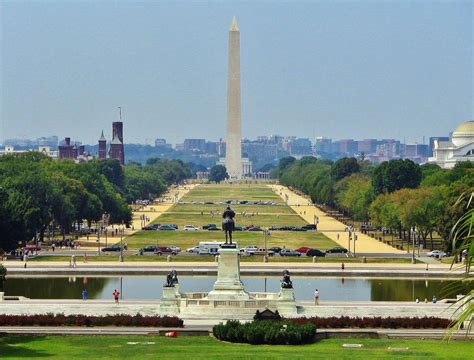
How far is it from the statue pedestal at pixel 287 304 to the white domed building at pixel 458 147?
118 metres

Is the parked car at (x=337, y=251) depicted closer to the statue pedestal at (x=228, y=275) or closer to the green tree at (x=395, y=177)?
the statue pedestal at (x=228, y=275)

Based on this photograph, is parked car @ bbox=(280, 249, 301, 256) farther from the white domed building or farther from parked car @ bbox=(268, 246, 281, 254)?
the white domed building

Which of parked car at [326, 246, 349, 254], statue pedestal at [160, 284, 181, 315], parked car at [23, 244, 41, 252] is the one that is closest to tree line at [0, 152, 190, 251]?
parked car at [23, 244, 41, 252]

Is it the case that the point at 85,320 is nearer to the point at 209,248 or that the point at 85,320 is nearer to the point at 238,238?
the point at 209,248

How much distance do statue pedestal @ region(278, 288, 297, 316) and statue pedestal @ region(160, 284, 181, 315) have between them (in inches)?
132

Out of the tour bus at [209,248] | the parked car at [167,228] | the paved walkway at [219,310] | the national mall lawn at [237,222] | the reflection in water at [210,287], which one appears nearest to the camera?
the paved walkway at [219,310]

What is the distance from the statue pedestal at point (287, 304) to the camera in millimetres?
44312

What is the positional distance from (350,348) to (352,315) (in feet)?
28.0

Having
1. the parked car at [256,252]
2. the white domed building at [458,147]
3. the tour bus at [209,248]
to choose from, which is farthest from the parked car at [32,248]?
the white domed building at [458,147]

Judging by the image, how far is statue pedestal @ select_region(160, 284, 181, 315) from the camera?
44.4m

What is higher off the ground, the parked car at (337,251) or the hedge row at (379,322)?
the parked car at (337,251)

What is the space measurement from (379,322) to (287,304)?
14.9 ft

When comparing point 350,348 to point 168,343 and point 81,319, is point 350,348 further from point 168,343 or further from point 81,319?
point 81,319

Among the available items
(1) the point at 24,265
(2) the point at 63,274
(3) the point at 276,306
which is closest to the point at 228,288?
(3) the point at 276,306
